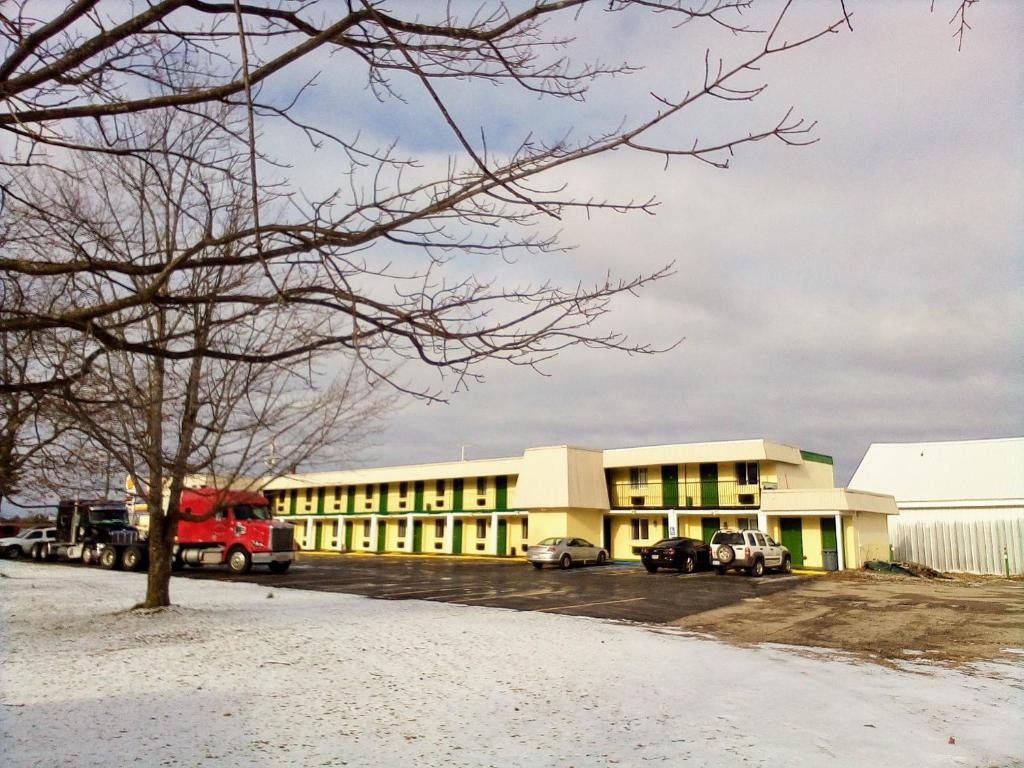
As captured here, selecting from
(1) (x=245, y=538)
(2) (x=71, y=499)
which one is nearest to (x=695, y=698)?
(2) (x=71, y=499)

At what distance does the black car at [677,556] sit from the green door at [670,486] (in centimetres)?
990

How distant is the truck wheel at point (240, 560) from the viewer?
30.0 meters

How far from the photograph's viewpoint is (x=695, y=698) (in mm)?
8430

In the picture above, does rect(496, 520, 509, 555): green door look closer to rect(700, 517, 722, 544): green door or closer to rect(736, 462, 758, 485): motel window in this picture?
rect(700, 517, 722, 544): green door

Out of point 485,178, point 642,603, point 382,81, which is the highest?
point 382,81

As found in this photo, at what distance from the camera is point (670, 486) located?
147ft

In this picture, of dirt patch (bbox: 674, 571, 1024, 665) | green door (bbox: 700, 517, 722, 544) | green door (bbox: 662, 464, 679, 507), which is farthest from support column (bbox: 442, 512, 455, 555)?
dirt patch (bbox: 674, 571, 1024, 665)

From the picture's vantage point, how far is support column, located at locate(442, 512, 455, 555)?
5128 cm

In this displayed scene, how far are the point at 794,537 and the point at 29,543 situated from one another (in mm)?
40366

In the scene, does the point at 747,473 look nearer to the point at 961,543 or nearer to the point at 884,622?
the point at 961,543

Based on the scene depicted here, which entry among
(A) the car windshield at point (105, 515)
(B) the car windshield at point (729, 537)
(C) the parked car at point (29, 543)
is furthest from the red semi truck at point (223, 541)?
(B) the car windshield at point (729, 537)

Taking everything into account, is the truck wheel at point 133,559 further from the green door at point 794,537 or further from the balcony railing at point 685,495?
the green door at point 794,537

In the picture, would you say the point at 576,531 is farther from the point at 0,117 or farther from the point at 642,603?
the point at 0,117

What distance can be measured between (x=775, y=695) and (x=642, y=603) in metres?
11.2
